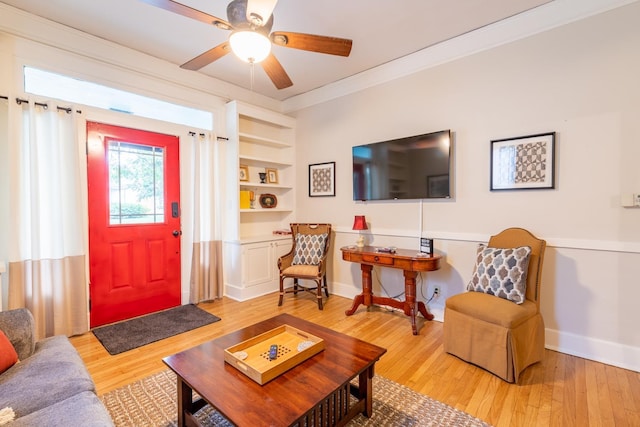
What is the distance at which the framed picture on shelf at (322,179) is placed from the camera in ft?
13.6

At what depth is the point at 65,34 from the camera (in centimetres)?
276

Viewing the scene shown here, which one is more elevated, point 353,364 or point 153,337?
point 353,364

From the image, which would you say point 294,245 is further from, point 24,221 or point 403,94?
point 24,221

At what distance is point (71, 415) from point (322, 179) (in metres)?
3.49

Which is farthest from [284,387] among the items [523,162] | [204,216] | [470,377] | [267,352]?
[204,216]

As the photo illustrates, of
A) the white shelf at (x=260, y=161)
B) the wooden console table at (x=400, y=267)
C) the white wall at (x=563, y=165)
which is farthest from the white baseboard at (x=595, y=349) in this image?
the white shelf at (x=260, y=161)

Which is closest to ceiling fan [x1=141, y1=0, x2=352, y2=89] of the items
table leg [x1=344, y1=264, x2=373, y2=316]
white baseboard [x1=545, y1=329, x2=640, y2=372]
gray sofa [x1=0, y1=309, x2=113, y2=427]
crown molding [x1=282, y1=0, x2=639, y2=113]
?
crown molding [x1=282, y1=0, x2=639, y2=113]

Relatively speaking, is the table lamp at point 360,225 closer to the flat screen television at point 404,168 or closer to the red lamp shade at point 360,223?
the red lamp shade at point 360,223

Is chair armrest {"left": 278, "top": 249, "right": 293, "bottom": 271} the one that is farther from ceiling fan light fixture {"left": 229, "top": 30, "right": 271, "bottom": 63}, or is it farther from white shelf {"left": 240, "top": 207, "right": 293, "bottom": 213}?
ceiling fan light fixture {"left": 229, "top": 30, "right": 271, "bottom": 63}

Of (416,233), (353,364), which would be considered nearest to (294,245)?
(416,233)

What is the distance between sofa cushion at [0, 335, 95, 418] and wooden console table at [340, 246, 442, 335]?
94.6 inches

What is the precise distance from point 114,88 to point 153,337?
2.54m

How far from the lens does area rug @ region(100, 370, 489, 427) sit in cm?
172

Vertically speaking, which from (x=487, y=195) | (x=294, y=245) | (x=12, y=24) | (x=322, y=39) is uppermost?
(x=12, y=24)
